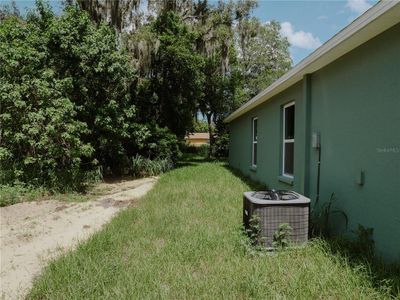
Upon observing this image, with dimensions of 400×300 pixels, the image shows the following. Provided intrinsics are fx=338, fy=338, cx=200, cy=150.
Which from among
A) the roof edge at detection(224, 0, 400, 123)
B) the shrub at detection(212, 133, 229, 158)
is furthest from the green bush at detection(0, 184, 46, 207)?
the shrub at detection(212, 133, 229, 158)

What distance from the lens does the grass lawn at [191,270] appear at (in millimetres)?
2857

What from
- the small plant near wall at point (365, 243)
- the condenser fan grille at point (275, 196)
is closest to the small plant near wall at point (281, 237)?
the condenser fan grille at point (275, 196)

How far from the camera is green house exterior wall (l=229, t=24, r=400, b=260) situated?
334cm

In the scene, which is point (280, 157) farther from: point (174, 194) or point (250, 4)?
point (250, 4)

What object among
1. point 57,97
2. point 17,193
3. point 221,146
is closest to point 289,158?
point 57,97

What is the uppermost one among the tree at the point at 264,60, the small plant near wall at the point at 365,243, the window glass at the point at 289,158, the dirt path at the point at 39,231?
the tree at the point at 264,60

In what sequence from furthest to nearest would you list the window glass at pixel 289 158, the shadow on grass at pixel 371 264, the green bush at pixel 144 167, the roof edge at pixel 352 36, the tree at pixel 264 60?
the tree at pixel 264 60 < the green bush at pixel 144 167 < the window glass at pixel 289 158 < the roof edge at pixel 352 36 < the shadow on grass at pixel 371 264

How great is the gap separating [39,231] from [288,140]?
499cm

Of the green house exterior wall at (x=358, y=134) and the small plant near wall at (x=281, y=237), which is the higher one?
the green house exterior wall at (x=358, y=134)

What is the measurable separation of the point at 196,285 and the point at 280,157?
193 inches

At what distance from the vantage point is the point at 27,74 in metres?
8.02

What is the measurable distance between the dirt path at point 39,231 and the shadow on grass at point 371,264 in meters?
3.11

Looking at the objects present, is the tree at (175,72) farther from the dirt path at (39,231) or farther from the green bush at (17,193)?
the green bush at (17,193)

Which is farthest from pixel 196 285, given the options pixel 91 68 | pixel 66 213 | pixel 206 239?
pixel 91 68
